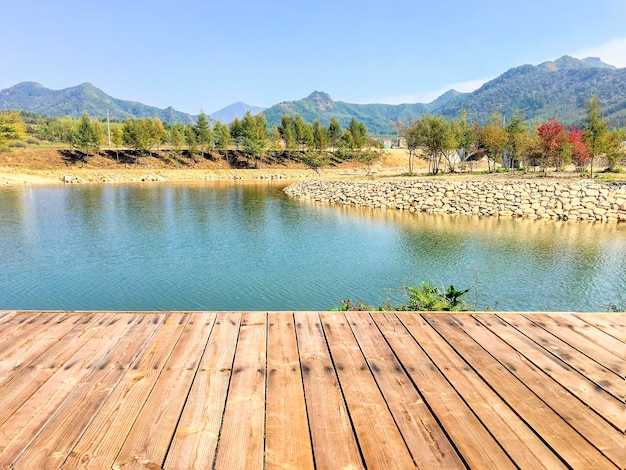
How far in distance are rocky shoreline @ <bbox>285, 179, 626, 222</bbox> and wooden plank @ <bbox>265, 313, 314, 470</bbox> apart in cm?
2208

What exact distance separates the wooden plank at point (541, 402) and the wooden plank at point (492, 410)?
55 millimetres

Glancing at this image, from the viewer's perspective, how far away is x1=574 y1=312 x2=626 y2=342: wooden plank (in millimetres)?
3629

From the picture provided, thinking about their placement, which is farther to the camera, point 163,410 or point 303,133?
point 303,133

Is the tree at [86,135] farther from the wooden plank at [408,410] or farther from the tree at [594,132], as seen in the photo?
the wooden plank at [408,410]

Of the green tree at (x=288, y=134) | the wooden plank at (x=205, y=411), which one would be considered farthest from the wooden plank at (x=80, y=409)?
the green tree at (x=288, y=134)

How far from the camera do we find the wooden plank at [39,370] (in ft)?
8.08

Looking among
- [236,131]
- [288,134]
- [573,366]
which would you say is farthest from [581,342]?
[236,131]

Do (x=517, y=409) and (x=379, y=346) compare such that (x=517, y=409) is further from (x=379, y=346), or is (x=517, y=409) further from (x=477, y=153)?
(x=477, y=153)

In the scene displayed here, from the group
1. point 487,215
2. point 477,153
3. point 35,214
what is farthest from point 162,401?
point 477,153

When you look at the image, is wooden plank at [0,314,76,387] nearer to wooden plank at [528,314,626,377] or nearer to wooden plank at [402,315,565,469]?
wooden plank at [402,315,565,469]

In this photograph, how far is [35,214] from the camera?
22.9 m

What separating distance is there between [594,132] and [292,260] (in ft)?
92.3

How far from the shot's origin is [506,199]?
76.2 feet

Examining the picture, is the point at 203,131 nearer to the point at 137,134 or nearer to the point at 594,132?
the point at 137,134
